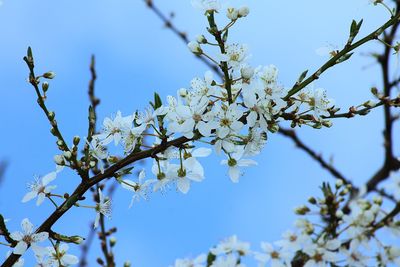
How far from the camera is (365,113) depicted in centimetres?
220

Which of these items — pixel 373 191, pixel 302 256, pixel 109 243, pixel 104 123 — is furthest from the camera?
pixel 373 191

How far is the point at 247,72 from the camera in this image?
2125 mm

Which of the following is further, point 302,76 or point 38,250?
point 38,250

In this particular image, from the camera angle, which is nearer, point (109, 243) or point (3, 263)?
point (3, 263)

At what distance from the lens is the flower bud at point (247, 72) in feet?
6.97

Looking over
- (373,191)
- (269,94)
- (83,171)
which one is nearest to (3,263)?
(83,171)

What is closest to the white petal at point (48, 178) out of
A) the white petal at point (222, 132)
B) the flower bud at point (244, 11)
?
the white petal at point (222, 132)

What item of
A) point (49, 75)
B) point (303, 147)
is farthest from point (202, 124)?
point (303, 147)

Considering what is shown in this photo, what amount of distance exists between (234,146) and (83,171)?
0.56 metres

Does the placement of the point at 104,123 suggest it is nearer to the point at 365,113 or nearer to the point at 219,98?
the point at 219,98

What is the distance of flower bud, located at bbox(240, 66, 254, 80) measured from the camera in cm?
212

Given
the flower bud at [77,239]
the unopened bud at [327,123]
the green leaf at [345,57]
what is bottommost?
the flower bud at [77,239]

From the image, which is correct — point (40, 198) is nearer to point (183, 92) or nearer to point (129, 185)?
point (129, 185)

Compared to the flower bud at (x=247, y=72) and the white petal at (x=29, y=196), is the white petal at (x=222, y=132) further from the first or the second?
the white petal at (x=29, y=196)
